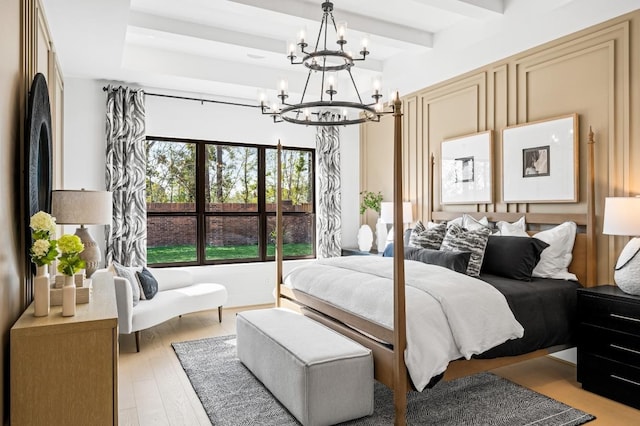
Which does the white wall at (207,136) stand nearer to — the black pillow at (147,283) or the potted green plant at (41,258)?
the black pillow at (147,283)

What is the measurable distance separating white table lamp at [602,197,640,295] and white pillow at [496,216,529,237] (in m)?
0.87

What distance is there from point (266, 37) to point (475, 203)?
2.87m

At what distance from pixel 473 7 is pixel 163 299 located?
4.03 meters

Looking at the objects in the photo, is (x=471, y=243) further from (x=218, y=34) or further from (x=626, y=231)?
(x=218, y=34)

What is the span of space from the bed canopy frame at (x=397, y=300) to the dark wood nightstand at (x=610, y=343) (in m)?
0.32

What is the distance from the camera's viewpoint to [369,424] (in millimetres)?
2715

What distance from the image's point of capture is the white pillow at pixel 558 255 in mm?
3672

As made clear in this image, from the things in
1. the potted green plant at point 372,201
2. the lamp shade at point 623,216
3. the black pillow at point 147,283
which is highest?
the potted green plant at point 372,201

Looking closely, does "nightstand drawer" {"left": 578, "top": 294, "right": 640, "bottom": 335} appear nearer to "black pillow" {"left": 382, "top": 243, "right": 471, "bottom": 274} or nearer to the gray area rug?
the gray area rug

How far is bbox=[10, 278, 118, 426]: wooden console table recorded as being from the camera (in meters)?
1.89

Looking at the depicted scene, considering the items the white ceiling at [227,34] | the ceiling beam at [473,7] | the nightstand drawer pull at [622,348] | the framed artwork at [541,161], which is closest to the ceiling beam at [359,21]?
the white ceiling at [227,34]

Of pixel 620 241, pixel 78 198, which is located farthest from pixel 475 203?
pixel 78 198

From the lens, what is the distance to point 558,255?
3.69m

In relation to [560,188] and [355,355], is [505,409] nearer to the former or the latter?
[355,355]
